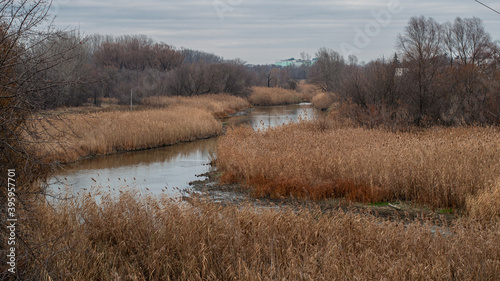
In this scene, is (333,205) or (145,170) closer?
(333,205)

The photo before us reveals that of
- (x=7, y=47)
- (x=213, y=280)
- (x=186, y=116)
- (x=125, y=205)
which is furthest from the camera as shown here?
(x=186, y=116)

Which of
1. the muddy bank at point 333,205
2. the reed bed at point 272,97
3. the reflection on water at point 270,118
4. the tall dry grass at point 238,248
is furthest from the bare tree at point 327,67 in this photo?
the tall dry grass at point 238,248

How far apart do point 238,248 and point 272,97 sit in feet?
156

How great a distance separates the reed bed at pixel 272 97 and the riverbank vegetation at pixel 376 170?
3773cm

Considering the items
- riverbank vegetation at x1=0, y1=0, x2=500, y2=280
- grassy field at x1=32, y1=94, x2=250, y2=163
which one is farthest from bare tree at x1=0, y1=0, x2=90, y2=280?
grassy field at x1=32, y1=94, x2=250, y2=163

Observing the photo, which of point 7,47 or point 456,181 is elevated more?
point 7,47

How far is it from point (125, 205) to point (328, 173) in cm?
598

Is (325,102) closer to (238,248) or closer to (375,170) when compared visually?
(375,170)

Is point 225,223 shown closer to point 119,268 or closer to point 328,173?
point 119,268

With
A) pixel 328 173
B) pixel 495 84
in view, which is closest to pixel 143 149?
pixel 328 173

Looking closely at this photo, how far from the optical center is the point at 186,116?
2586cm

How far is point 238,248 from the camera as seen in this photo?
6406 mm

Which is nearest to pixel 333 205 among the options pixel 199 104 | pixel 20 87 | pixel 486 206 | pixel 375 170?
pixel 375 170

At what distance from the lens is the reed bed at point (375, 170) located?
33.6 feet
